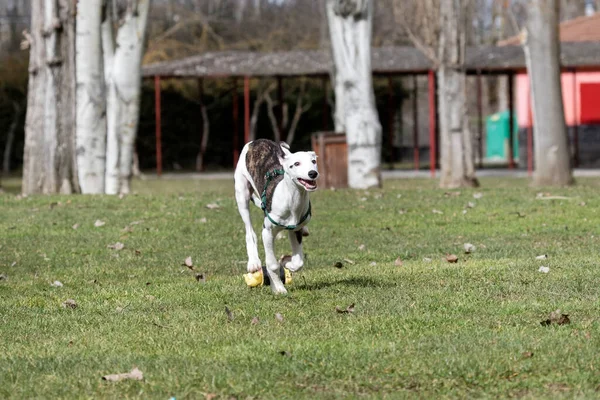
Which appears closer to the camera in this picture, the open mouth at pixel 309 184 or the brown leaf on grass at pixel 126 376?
the brown leaf on grass at pixel 126 376

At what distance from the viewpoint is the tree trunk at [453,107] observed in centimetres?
2084

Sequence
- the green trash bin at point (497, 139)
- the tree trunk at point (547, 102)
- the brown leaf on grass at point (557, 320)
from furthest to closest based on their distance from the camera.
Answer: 1. the green trash bin at point (497, 139)
2. the tree trunk at point (547, 102)
3. the brown leaf on grass at point (557, 320)

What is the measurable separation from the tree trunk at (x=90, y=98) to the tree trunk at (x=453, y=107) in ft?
20.2

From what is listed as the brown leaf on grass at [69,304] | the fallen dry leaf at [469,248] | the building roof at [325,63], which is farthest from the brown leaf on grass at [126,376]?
the building roof at [325,63]

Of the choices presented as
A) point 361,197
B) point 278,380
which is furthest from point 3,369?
point 361,197

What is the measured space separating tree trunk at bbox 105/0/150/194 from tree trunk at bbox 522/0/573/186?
6.73 metres

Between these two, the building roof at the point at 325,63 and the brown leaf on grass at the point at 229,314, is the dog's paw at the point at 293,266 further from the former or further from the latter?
the building roof at the point at 325,63

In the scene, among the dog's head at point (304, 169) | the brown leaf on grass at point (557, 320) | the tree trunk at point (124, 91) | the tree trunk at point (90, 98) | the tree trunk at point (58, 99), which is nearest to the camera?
the brown leaf on grass at point (557, 320)

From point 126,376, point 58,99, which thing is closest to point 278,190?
point 126,376

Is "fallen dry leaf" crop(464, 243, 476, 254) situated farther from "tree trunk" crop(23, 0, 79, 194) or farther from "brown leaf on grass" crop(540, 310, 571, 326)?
"tree trunk" crop(23, 0, 79, 194)

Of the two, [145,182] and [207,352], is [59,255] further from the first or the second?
[145,182]

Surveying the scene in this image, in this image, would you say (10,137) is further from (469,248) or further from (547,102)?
(469,248)

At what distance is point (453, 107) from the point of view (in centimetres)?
2111

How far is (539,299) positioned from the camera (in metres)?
7.79
